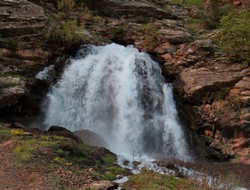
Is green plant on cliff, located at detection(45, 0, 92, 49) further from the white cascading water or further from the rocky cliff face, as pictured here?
the white cascading water

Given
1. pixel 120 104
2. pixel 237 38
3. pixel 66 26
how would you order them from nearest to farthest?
1. pixel 120 104
2. pixel 66 26
3. pixel 237 38

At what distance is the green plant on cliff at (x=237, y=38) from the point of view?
80.6 ft

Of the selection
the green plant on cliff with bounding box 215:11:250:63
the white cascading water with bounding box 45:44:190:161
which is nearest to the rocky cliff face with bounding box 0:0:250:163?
the green plant on cliff with bounding box 215:11:250:63

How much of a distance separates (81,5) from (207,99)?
42.7 ft

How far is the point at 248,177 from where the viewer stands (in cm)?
1727

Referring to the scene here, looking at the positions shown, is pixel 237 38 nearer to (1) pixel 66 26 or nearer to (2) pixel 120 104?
(2) pixel 120 104

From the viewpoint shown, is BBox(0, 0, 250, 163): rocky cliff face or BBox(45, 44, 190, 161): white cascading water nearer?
BBox(45, 44, 190, 161): white cascading water

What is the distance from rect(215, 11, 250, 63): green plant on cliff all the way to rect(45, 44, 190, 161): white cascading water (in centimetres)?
496

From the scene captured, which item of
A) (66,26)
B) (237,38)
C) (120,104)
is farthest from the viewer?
(237,38)

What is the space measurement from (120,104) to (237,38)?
9.23m

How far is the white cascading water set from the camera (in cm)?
2080

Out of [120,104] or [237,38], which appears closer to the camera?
[120,104]

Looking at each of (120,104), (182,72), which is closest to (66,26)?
(120,104)

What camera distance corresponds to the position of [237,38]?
81.7 ft
